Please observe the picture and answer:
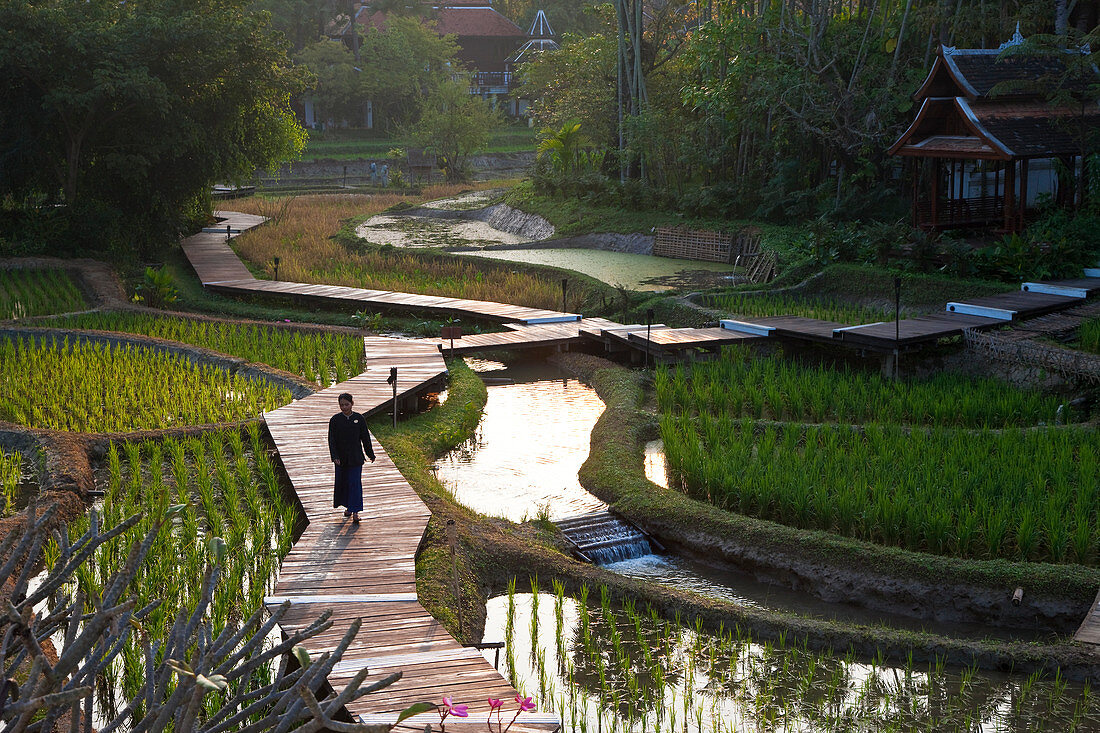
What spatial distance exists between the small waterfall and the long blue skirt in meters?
2.00

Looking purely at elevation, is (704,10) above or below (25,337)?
above

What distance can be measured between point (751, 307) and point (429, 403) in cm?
640

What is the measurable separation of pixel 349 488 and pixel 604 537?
2.47 m

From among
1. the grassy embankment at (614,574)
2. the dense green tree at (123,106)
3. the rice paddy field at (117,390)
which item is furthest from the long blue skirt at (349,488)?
the dense green tree at (123,106)

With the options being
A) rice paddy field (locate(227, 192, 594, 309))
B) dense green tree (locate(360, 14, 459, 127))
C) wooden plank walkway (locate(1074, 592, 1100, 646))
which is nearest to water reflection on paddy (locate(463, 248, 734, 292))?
rice paddy field (locate(227, 192, 594, 309))

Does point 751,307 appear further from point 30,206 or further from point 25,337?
point 30,206

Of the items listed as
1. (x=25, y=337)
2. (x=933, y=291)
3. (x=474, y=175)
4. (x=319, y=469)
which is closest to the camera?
(x=319, y=469)

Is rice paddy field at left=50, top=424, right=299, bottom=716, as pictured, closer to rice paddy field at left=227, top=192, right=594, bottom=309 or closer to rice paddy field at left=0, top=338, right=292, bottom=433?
rice paddy field at left=0, top=338, right=292, bottom=433

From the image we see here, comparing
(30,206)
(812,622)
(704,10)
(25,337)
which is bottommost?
(812,622)

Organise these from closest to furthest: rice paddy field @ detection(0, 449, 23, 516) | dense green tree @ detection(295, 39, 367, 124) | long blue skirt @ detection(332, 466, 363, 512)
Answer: long blue skirt @ detection(332, 466, 363, 512) < rice paddy field @ detection(0, 449, 23, 516) < dense green tree @ detection(295, 39, 367, 124)

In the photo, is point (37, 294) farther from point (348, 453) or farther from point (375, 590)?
point (375, 590)

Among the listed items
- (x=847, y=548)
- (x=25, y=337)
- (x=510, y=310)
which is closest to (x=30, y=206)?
(x=25, y=337)

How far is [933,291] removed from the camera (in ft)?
58.9

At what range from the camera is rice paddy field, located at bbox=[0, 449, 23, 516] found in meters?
9.85
